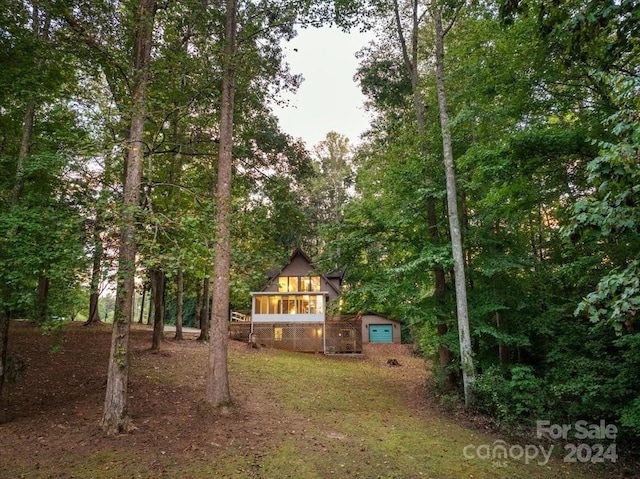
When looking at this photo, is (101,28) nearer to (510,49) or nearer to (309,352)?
(510,49)

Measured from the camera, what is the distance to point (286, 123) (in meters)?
16.7

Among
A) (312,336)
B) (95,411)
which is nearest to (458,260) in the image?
(95,411)

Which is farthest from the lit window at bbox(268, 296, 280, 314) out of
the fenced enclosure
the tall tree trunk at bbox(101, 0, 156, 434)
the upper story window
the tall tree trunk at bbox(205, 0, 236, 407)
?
the tall tree trunk at bbox(101, 0, 156, 434)

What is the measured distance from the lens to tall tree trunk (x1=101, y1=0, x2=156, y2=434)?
→ 5.89 metres

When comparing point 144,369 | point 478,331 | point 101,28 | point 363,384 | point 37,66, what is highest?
point 101,28

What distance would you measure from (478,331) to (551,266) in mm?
3135

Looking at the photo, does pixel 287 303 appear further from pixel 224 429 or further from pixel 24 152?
pixel 24 152

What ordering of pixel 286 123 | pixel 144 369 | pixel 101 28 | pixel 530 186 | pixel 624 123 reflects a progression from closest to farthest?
1. pixel 624 123
2. pixel 101 28
3. pixel 530 186
4. pixel 144 369
5. pixel 286 123

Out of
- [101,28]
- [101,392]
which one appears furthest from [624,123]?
[101,392]

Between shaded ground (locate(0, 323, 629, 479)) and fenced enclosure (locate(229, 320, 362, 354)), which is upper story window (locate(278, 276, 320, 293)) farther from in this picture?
shaded ground (locate(0, 323, 629, 479))

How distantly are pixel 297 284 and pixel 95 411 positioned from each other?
1813 cm

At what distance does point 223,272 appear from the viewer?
762 centimetres

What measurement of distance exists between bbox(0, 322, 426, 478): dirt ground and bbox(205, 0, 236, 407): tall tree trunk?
0.61 meters

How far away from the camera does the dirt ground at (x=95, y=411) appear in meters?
5.58
